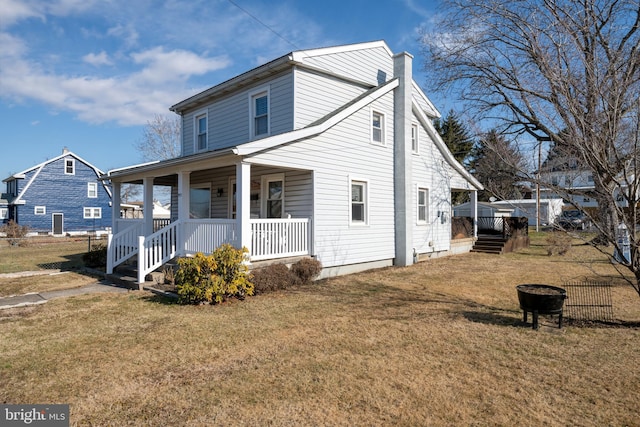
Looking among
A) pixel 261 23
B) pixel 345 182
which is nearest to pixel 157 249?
pixel 345 182

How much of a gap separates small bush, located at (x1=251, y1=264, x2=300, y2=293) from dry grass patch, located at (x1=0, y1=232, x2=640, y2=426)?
84cm

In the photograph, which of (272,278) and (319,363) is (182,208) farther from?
(319,363)

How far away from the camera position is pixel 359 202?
40.5 feet

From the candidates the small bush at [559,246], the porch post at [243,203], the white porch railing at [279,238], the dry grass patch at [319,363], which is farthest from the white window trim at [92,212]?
the small bush at [559,246]

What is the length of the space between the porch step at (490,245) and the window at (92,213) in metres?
36.0

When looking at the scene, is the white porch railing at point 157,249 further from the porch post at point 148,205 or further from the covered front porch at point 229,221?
the porch post at point 148,205

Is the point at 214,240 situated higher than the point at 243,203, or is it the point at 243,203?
the point at 243,203

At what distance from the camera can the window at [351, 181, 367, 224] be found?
12.2 metres

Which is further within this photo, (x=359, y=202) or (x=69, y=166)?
(x=69, y=166)

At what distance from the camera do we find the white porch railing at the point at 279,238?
30.7ft

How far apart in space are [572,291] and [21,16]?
15.3 m

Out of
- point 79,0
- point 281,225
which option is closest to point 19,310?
point 281,225

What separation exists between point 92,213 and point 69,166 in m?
4.94

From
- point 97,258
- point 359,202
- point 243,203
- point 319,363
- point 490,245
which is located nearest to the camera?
point 319,363
